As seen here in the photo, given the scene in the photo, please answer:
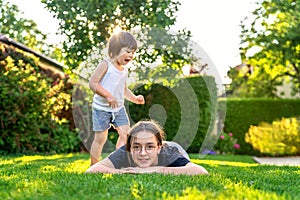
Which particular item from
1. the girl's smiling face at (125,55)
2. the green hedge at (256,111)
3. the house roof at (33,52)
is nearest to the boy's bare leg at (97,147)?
the girl's smiling face at (125,55)

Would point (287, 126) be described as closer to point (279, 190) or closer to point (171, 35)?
point (171, 35)

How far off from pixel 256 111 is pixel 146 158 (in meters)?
11.4

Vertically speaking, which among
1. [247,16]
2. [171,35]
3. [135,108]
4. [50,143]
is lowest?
[50,143]

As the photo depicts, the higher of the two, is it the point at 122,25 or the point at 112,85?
the point at 122,25

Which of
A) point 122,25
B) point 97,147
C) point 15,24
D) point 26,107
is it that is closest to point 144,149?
point 97,147

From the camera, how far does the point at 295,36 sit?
13.8 meters

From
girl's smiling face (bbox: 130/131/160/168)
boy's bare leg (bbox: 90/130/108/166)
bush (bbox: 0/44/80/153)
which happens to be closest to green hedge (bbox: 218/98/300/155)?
bush (bbox: 0/44/80/153)

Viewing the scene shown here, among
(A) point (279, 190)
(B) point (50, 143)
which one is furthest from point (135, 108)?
(A) point (279, 190)

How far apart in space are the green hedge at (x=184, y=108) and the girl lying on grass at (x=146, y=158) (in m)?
7.31

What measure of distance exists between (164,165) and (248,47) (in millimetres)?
11069

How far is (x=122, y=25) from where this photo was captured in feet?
28.8

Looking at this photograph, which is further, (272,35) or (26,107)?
(272,35)

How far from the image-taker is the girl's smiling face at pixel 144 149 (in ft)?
13.4

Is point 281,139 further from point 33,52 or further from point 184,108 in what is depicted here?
point 33,52
